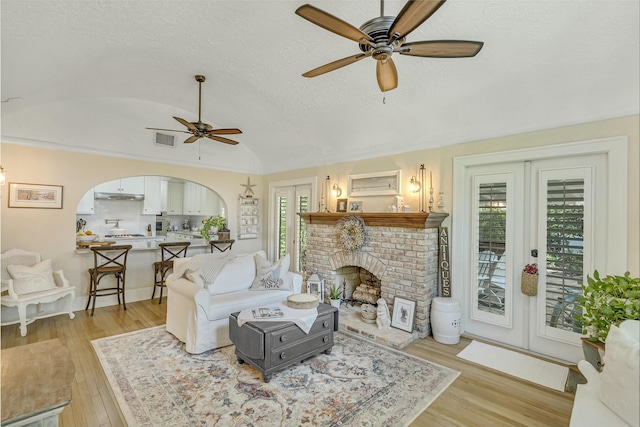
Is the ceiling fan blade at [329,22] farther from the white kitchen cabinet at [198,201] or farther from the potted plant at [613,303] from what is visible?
the white kitchen cabinet at [198,201]

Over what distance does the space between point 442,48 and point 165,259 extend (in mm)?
5443

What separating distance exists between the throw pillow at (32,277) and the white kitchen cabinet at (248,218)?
3.05 m

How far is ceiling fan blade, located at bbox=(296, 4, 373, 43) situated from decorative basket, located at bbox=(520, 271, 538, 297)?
9.80ft

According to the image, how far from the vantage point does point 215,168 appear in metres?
5.98

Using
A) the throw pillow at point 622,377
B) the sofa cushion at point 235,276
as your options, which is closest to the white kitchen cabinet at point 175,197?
the sofa cushion at point 235,276

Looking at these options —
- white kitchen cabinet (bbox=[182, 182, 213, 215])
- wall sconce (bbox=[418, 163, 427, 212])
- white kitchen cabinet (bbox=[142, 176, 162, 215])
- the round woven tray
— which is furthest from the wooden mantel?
white kitchen cabinet (bbox=[182, 182, 213, 215])

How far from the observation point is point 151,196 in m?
7.11

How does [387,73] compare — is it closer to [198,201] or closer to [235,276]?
[235,276]

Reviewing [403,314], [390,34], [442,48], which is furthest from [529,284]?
[390,34]

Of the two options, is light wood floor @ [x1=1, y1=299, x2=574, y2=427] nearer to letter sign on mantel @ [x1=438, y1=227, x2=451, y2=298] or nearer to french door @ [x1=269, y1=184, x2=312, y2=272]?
letter sign on mantel @ [x1=438, y1=227, x2=451, y2=298]

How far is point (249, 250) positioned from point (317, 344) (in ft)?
12.7

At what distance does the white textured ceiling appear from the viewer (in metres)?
2.41

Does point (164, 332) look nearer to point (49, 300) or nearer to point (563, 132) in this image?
point (49, 300)

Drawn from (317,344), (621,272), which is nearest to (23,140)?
(317,344)
